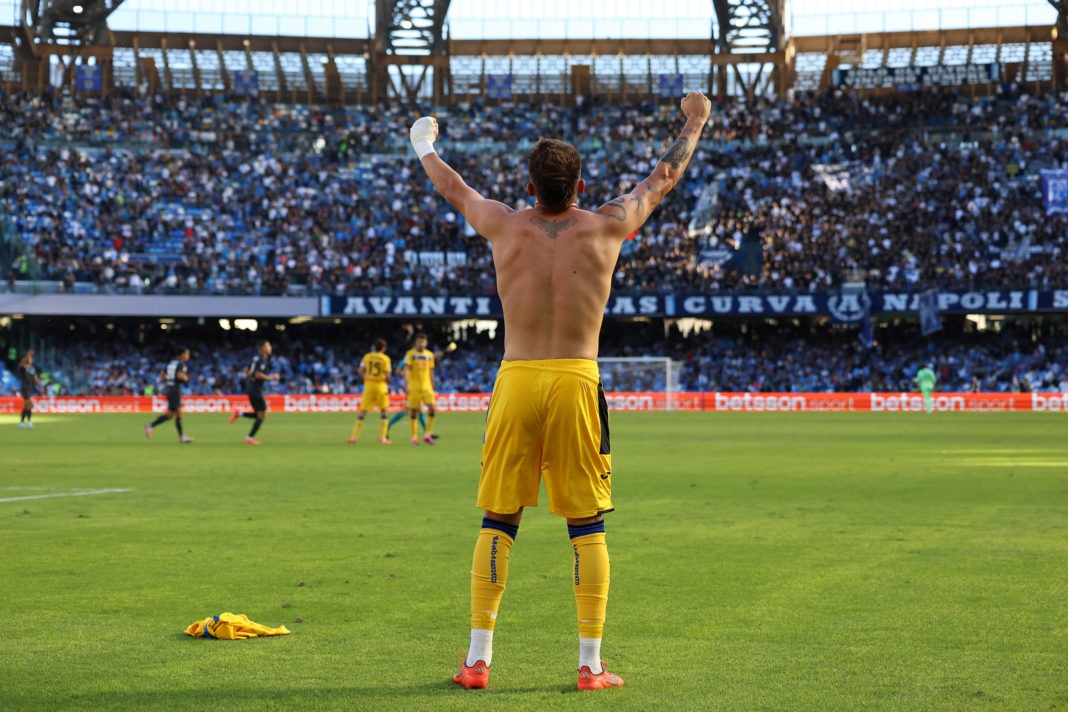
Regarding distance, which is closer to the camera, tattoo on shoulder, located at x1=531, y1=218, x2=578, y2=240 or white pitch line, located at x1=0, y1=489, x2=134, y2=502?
tattoo on shoulder, located at x1=531, y1=218, x2=578, y2=240

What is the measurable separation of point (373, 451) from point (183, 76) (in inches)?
1945

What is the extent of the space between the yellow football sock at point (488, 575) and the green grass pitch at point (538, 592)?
0.94ft

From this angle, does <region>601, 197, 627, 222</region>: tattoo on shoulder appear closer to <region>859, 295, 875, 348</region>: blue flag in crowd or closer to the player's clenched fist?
the player's clenched fist

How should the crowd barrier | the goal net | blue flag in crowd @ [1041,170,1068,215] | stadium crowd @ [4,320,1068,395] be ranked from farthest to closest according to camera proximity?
blue flag in crowd @ [1041,170,1068,215] → stadium crowd @ [4,320,1068,395] → the goal net → the crowd barrier

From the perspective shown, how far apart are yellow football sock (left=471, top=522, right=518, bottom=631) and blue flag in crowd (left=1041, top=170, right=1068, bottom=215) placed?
183 feet

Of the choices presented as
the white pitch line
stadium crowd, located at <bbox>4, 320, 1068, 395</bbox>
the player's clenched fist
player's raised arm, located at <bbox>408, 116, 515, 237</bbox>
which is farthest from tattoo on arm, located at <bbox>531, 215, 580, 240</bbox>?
stadium crowd, located at <bbox>4, 320, 1068, 395</bbox>

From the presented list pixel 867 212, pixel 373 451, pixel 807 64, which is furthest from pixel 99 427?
pixel 807 64

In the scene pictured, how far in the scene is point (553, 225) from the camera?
6.16 metres

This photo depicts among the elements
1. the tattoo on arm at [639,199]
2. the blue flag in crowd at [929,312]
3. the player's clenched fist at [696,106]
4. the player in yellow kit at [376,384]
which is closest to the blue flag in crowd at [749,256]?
the blue flag in crowd at [929,312]

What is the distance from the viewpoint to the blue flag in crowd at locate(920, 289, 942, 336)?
5375 centimetres

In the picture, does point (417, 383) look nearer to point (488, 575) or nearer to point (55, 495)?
point (55, 495)

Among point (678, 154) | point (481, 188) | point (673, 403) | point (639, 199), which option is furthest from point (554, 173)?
point (481, 188)

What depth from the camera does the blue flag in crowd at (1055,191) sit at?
56906mm

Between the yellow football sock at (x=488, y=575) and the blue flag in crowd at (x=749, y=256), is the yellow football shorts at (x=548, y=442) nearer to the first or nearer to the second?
the yellow football sock at (x=488, y=575)
